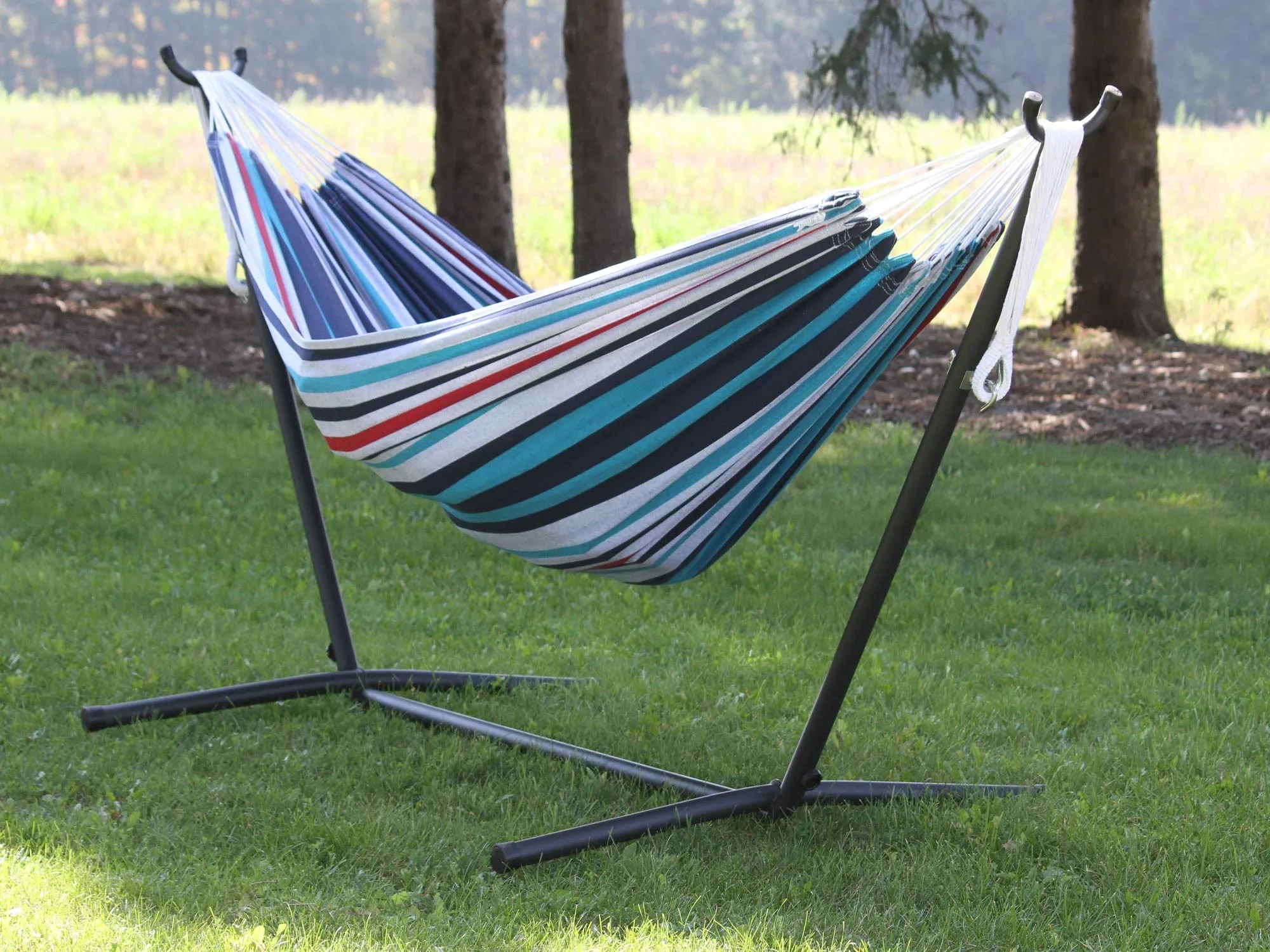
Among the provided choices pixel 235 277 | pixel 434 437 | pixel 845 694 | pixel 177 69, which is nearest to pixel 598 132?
pixel 177 69

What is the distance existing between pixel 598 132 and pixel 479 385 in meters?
4.58

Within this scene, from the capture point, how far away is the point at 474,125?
6.00m

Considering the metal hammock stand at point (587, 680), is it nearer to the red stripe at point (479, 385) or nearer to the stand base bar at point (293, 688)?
the stand base bar at point (293, 688)

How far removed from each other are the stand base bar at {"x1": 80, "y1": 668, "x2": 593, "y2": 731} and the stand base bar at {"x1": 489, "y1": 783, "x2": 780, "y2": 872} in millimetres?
699

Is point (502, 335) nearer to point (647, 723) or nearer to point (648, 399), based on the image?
point (648, 399)

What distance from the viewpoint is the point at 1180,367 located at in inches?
231

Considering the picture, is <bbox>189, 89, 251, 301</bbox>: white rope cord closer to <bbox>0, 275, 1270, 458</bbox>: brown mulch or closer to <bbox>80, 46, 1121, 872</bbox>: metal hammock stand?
<bbox>80, 46, 1121, 872</bbox>: metal hammock stand

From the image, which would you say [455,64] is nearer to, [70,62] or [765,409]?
[765,409]

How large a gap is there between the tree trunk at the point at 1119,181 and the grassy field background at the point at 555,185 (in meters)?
0.83

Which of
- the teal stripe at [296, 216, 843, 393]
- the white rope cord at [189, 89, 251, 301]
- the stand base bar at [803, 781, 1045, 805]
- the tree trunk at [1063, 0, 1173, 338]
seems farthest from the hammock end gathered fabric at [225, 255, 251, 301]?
the tree trunk at [1063, 0, 1173, 338]

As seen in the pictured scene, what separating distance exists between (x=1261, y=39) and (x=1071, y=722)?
3093 centimetres

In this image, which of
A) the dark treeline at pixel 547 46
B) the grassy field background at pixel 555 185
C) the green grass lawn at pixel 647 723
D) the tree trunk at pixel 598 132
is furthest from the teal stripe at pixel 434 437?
the dark treeline at pixel 547 46

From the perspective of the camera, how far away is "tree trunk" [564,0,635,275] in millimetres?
6055

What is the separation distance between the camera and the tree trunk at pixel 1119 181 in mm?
6121
